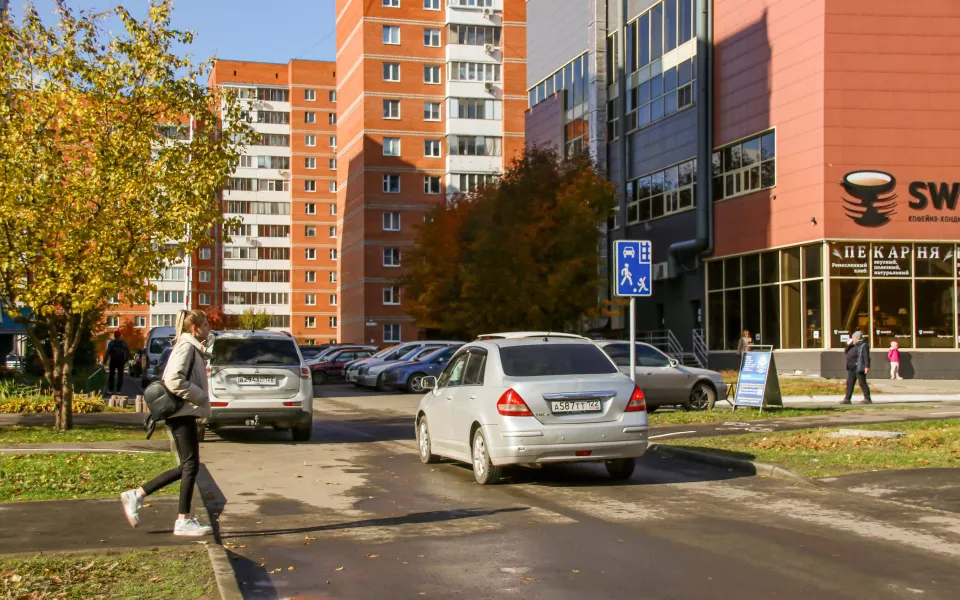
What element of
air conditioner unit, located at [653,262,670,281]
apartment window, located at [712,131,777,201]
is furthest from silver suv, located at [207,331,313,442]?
air conditioner unit, located at [653,262,670,281]

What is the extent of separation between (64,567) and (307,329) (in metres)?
107

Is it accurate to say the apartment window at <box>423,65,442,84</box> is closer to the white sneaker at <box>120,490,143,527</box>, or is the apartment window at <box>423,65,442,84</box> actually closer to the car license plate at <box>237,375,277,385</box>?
the car license plate at <box>237,375,277,385</box>

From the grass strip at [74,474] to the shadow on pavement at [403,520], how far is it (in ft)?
7.17

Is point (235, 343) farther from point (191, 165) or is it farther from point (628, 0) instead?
point (628, 0)

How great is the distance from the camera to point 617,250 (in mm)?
17859

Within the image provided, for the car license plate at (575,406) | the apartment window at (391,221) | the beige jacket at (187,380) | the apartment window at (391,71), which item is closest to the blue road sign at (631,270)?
the car license plate at (575,406)

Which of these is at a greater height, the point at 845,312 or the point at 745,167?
the point at 745,167

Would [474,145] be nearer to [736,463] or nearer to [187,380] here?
[736,463]

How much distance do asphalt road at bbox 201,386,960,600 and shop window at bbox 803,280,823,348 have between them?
25.4 metres

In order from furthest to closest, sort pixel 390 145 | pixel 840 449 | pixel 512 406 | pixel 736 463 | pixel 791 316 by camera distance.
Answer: pixel 390 145, pixel 791 316, pixel 840 449, pixel 736 463, pixel 512 406

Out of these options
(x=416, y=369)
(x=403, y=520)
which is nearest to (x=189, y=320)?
(x=403, y=520)

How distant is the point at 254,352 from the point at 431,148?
229 ft

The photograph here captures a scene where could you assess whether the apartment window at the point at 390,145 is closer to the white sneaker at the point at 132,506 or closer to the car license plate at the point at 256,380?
the car license plate at the point at 256,380

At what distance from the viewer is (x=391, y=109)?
278 feet
